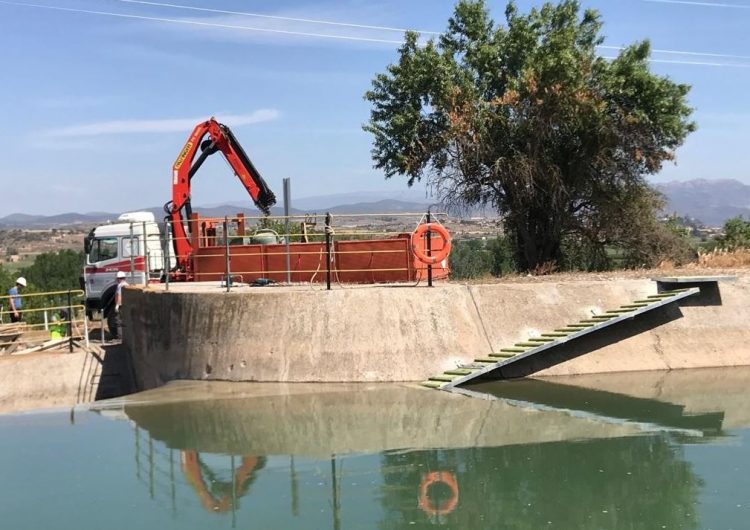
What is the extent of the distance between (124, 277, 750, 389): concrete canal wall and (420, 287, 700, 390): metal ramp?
0.72 ft

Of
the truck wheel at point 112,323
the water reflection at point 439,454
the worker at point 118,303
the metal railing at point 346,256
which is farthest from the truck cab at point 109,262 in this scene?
the water reflection at point 439,454

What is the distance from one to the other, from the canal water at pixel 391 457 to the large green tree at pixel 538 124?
423 inches

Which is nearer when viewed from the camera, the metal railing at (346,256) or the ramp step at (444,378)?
the ramp step at (444,378)

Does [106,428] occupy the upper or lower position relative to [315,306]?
lower

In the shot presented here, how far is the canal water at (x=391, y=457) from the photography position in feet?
22.7

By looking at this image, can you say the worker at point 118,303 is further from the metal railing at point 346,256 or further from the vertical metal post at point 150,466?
the vertical metal post at point 150,466

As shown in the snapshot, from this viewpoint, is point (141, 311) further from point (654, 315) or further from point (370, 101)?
point (370, 101)

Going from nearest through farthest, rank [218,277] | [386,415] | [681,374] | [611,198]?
[386,415]
[681,374]
[218,277]
[611,198]

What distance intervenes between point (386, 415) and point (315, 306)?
2.78 m

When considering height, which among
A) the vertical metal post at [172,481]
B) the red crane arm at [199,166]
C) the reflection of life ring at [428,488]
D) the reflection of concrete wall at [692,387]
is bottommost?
the vertical metal post at [172,481]

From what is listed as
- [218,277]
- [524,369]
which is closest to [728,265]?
[524,369]

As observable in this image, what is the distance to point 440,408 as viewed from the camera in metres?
10.6

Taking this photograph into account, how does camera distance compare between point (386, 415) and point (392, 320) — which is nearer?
point (386, 415)

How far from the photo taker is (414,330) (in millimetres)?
12375
